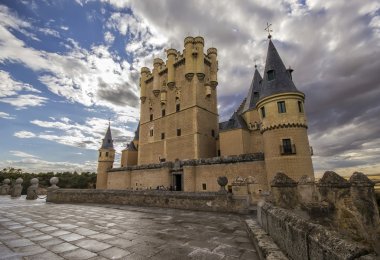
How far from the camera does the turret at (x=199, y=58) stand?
109 ft

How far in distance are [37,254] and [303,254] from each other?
5.13 meters

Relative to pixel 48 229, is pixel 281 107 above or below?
above

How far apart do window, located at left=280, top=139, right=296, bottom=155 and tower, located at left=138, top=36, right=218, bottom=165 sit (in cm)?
1473

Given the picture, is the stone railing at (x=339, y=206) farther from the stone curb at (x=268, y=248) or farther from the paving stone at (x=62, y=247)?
the paving stone at (x=62, y=247)

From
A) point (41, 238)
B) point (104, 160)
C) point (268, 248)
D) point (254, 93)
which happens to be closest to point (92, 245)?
point (41, 238)

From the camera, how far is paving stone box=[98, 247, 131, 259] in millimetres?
4125

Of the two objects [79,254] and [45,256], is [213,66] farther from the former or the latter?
[45,256]

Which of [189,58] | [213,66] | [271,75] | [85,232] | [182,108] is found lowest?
[85,232]

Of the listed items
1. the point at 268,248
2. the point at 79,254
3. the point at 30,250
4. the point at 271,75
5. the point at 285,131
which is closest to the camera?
the point at 268,248

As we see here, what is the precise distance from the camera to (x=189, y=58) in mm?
33219

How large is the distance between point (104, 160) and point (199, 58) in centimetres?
2877

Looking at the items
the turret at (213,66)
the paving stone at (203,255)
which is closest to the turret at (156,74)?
the turret at (213,66)

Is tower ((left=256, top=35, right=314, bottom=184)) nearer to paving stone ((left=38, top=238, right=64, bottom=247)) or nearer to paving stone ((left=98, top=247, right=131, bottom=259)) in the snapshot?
paving stone ((left=98, top=247, right=131, bottom=259))

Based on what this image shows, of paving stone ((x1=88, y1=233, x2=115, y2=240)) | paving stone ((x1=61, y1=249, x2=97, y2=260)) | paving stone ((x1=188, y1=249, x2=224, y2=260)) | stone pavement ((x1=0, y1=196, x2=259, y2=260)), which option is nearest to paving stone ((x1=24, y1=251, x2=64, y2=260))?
stone pavement ((x1=0, y1=196, x2=259, y2=260))
